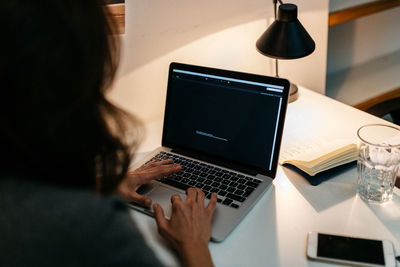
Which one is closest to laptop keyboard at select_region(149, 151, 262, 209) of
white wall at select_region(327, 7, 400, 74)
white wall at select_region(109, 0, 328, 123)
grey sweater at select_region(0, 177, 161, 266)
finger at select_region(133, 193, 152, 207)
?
finger at select_region(133, 193, 152, 207)

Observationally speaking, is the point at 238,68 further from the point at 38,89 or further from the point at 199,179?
the point at 38,89

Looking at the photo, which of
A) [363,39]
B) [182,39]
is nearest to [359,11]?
[363,39]

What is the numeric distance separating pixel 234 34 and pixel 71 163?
1023mm

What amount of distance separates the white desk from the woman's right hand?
0.03m

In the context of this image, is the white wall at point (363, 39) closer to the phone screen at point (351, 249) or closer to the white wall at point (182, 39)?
the white wall at point (182, 39)

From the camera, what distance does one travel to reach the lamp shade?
128cm

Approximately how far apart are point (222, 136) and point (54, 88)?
0.68 meters

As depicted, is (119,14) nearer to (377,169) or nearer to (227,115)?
(227,115)

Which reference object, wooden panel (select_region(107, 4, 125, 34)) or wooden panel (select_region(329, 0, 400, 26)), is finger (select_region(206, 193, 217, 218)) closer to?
wooden panel (select_region(107, 4, 125, 34))

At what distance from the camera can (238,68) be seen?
1576 mm

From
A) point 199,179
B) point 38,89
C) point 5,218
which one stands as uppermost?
point 38,89

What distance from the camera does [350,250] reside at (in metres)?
0.87

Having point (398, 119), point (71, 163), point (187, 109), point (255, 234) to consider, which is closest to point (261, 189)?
point (255, 234)

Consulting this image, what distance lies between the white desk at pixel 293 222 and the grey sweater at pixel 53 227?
313 mm
